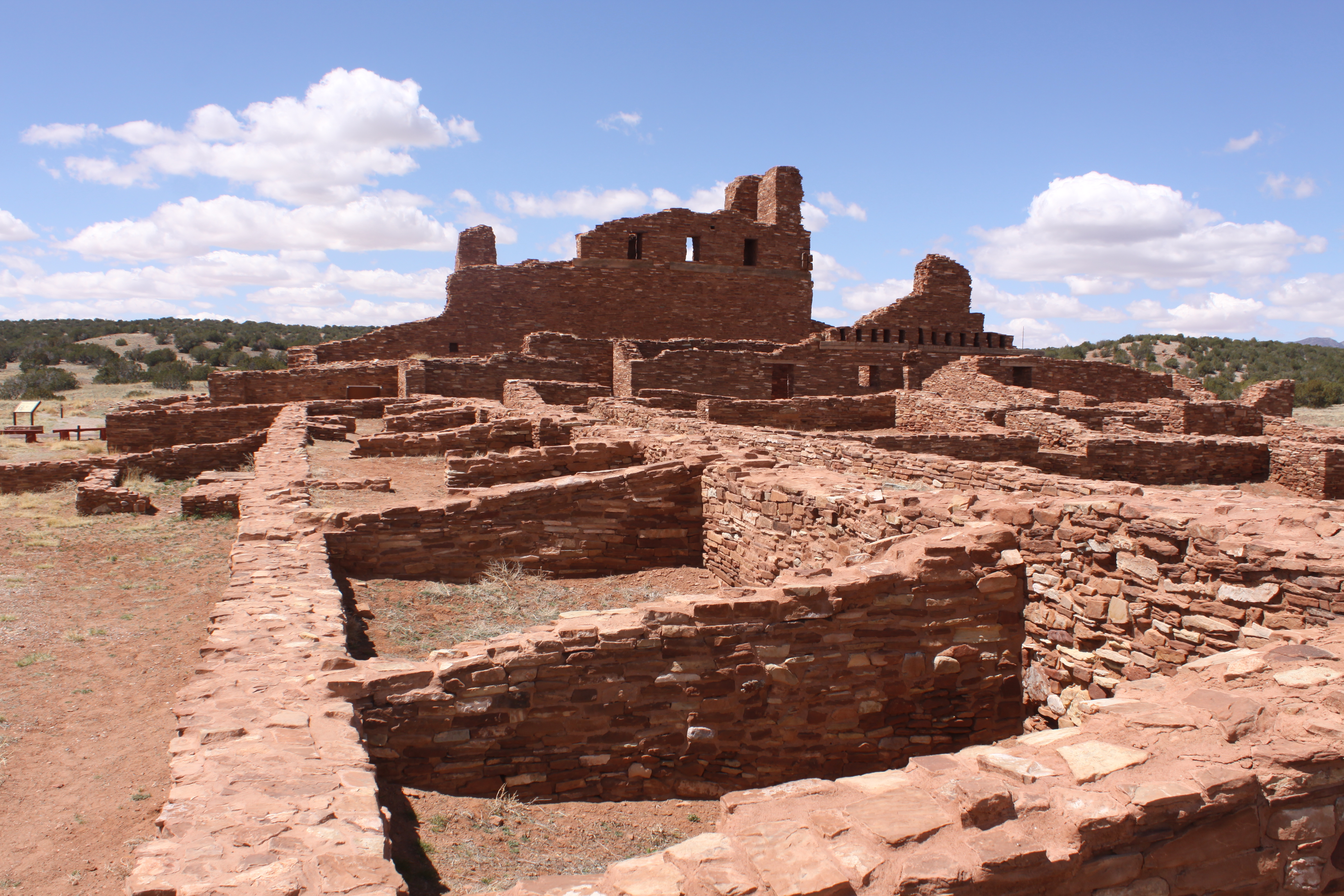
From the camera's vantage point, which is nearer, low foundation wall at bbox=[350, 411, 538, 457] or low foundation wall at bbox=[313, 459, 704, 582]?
low foundation wall at bbox=[313, 459, 704, 582]

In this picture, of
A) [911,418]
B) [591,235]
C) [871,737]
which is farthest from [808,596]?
[591,235]

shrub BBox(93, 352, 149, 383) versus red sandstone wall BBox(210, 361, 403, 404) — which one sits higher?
shrub BBox(93, 352, 149, 383)

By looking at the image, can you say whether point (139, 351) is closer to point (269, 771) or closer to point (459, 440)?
point (459, 440)

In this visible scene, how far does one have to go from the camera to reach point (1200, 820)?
2.49m

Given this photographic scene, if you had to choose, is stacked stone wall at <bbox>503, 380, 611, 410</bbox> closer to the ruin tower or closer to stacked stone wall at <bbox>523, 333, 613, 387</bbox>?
stacked stone wall at <bbox>523, 333, 613, 387</bbox>

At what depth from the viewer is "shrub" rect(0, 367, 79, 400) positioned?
1470 inches

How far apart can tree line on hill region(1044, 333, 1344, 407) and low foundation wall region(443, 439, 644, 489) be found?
134 feet

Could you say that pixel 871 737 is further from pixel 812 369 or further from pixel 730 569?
pixel 812 369

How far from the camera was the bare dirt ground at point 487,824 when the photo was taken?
331 centimetres

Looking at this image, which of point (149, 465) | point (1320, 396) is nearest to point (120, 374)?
point (149, 465)

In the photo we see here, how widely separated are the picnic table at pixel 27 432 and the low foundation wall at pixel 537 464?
17.9m

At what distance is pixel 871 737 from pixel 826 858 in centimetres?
257

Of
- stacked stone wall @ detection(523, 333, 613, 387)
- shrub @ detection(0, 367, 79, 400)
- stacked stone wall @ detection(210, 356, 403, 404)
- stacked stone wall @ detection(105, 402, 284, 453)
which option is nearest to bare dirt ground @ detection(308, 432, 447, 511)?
stacked stone wall @ detection(105, 402, 284, 453)

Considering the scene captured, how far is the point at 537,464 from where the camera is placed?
9953 millimetres
